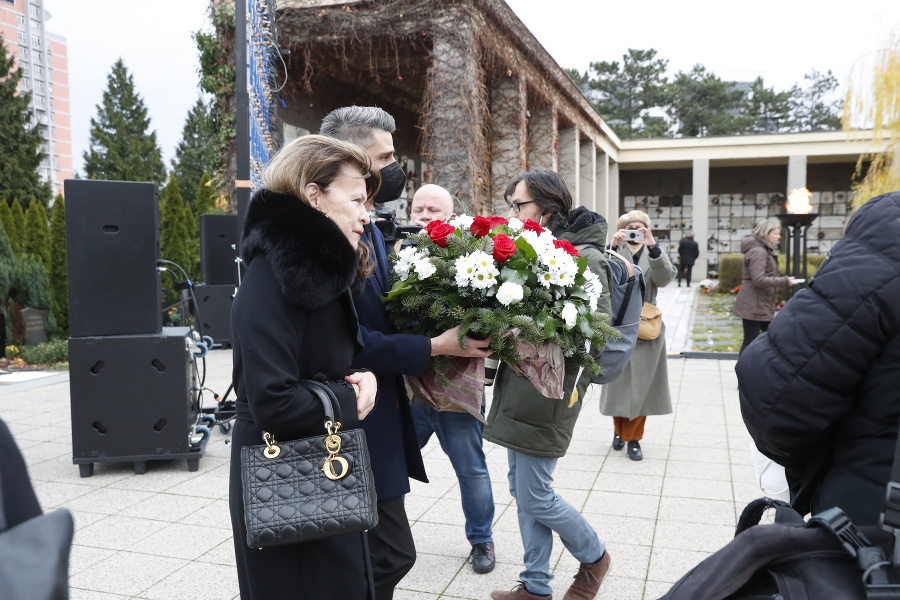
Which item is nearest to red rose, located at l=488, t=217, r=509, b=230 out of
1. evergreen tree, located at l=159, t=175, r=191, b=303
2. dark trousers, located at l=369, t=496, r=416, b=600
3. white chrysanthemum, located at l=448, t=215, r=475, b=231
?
white chrysanthemum, located at l=448, t=215, r=475, b=231

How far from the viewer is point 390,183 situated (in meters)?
2.79

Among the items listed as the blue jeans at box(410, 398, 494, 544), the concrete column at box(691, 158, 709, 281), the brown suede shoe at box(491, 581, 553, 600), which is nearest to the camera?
the brown suede shoe at box(491, 581, 553, 600)

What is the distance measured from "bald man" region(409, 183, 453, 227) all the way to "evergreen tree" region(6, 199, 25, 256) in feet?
41.2

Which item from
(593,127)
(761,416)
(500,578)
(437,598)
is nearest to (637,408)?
(500,578)

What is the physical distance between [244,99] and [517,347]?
3.50 m

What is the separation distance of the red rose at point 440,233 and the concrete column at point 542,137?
41.6ft

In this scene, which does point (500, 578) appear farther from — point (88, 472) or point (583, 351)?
point (88, 472)

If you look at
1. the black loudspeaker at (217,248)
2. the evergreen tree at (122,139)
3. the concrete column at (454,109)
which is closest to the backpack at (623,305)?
the concrete column at (454,109)

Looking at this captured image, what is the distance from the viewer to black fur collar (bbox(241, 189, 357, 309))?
1.90 m

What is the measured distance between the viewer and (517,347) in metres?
2.45

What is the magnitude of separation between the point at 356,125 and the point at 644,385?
3530mm

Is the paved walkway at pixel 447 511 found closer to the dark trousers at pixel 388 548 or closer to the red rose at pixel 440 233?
the dark trousers at pixel 388 548

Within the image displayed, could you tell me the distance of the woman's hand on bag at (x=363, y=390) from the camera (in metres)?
2.09

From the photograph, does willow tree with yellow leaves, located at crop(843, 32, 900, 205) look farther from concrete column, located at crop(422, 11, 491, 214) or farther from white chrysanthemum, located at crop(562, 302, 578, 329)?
white chrysanthemum, located at crop(562, 302, 578, 329)
